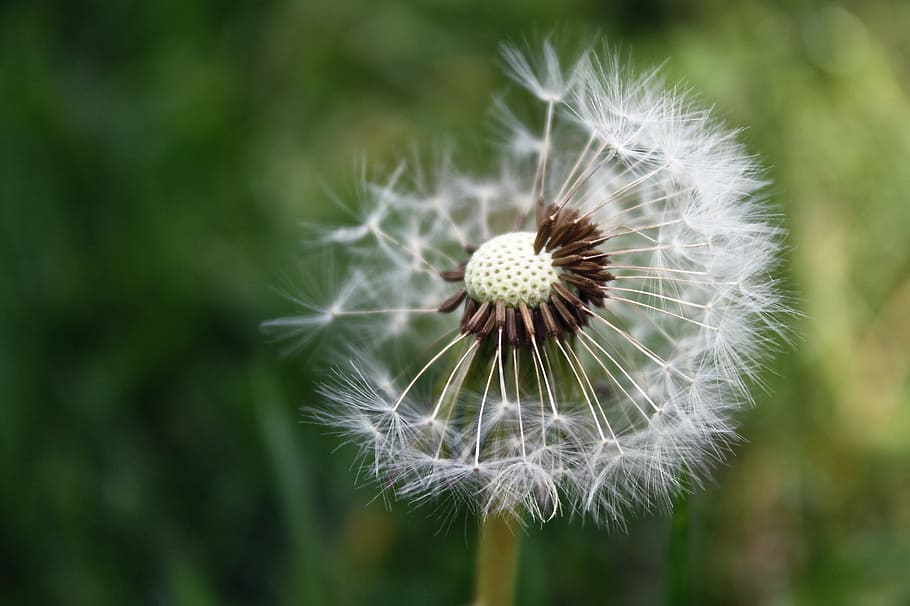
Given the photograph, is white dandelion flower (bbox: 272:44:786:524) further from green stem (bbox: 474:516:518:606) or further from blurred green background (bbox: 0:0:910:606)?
blurred green background (bbox: 0:0:910:606)

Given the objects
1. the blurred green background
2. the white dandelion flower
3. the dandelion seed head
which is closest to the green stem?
the white dandelion flower

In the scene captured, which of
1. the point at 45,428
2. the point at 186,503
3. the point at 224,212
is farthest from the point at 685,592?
the point at 224,212

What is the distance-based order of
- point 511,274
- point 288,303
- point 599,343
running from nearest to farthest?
point 511,274, point 599,343, point 288,303

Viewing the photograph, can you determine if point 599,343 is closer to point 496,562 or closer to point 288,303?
point 496,562

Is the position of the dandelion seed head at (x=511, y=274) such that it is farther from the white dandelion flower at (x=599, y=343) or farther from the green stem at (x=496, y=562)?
the green stem at (x=496, y=562)

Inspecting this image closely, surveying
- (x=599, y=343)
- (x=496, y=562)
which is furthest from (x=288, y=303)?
(x=496, y=562)
